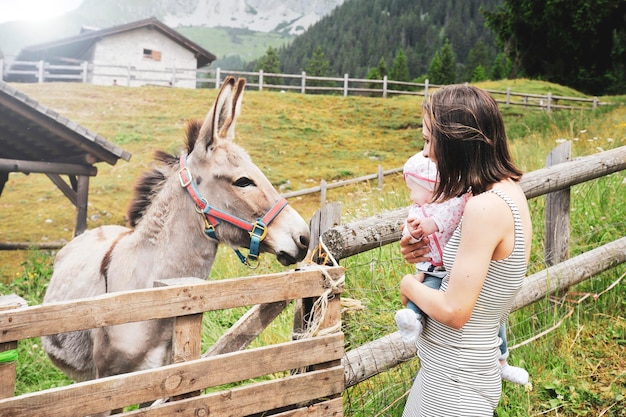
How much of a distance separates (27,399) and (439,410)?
1203 millimetres

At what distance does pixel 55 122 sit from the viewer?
255 inches

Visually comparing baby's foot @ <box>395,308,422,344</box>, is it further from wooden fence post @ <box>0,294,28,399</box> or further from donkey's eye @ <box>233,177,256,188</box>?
donkey's eye @ <box>233,177,256,188</box>

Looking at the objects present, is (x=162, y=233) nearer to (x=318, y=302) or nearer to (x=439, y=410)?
(x=318, y=302)

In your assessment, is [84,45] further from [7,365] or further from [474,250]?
[474,250]

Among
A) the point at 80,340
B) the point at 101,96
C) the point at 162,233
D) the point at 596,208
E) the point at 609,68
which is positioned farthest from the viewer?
the point at 609,68

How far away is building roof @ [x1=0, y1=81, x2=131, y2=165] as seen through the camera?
245 inches

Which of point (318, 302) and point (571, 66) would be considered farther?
point (571, 66)

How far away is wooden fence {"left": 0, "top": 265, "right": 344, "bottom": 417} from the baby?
50cm

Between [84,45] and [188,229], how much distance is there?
2995 cm

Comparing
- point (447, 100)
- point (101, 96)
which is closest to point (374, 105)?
point (101, 96)

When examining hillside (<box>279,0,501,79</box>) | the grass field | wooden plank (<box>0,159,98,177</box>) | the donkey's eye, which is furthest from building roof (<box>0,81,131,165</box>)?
hillside (<box>279,0,501,79</box>)

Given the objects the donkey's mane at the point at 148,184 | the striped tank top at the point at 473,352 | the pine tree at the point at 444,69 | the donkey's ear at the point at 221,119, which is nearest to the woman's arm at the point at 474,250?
the striped tank top at the point at 473,352

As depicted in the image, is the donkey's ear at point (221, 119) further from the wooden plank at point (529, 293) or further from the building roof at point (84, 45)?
the building roof at point (84, 45)

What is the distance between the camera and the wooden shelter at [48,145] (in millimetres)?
6277
